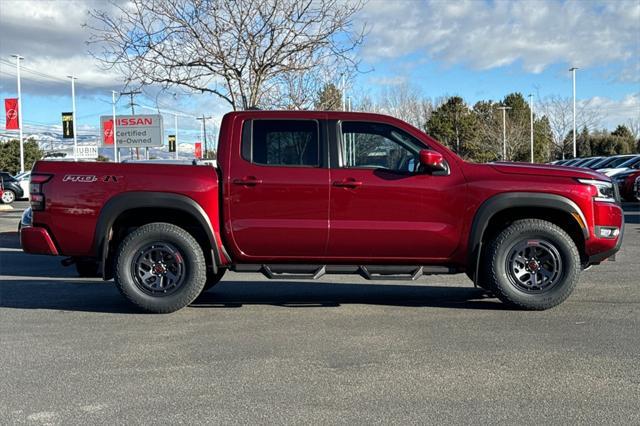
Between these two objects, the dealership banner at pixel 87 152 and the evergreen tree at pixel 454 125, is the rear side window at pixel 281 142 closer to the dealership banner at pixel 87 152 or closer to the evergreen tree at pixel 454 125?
the dealership banner at pixel 87 152

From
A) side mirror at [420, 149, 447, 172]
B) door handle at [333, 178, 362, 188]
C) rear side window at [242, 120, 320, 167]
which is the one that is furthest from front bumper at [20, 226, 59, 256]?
side mirror at [420, 149, 447, 172]

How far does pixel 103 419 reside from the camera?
390 centimetres

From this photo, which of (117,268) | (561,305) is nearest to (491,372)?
(561,305)

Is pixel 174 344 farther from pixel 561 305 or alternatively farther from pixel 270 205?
pixel 561 305

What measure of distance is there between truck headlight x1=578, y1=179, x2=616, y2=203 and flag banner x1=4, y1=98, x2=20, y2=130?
36882mm

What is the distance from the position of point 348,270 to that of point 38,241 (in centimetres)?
320

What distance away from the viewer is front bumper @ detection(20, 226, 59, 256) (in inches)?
256

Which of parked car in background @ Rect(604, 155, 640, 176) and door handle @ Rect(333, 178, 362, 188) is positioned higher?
parked car in background @ Rect(604, 155, 640, 176)

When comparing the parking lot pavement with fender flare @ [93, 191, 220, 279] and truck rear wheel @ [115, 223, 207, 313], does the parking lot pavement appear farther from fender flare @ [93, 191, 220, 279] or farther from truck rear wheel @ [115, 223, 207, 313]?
fender flare @ [93, 191, 220, 279]

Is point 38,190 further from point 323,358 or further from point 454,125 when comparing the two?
point 454,125

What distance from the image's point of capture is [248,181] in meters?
6.41

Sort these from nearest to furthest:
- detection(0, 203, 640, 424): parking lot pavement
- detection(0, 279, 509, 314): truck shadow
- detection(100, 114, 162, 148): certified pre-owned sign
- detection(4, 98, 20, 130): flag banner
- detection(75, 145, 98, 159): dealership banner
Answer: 1. detection(0, 203, 640, 424): parking lot pavement
2. detection(0, 279, 509, 314): truck shadow
3. detection(100, 114, 162, 148): certified pre-owned sign
4. detection(4, 98, 20, 130): flag banner
5. detection(75, 145, 98, 159): dealership banner

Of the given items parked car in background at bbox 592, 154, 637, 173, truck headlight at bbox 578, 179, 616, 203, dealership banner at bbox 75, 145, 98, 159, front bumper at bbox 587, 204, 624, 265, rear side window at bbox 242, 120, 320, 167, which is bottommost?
front bumper at bbox 587, 204, 624, 265

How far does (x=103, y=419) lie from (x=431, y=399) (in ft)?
6.84
